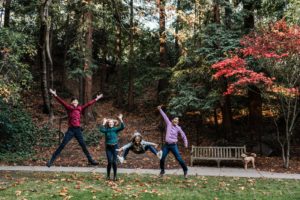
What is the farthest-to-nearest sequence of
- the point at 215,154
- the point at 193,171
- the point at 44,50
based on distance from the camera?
the point at 44,50
the point at 215,154
the point at 193,171

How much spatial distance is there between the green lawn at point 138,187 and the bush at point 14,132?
189 inches

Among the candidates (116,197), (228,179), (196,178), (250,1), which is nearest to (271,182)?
(228,179)

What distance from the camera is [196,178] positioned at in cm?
1060

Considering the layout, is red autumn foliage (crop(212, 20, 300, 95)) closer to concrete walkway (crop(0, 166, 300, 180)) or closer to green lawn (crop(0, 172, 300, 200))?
concrete walkway (crop(0, 166, 300, 180))

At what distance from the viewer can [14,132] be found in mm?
16297

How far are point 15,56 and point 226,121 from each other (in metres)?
10.6

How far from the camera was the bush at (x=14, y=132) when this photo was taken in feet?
50.9

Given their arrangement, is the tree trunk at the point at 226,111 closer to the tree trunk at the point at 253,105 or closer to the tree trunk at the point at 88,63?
the tree trunk at the point at 253,105

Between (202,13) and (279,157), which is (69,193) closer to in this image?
(279,157)

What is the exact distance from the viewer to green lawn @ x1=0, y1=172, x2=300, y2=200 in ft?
26.1

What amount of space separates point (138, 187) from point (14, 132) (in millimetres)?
9456

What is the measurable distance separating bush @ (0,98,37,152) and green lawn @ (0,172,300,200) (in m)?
4.79

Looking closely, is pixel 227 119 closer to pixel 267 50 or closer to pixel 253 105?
pixel 253 105

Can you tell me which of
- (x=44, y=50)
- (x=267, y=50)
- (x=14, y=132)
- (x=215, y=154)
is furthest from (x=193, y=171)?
(x=44, y=50)
